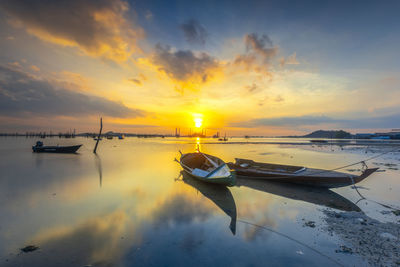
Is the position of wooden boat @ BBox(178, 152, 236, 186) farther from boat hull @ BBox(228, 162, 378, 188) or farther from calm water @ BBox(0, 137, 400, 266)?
boat hull @ BBox(228, 162, 378, 188)

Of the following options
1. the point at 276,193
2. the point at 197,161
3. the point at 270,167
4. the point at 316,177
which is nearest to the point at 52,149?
the point at 197,161

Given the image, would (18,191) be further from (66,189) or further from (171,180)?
(171,180)

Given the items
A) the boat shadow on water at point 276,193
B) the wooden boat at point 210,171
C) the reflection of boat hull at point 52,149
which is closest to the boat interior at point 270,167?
the boat shadow on water at point 276,193

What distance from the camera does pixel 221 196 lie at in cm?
1006

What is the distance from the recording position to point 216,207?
8516 mm

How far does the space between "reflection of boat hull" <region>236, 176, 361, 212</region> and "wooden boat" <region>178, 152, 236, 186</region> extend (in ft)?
9.63

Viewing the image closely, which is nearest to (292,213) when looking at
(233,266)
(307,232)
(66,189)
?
(307,232)

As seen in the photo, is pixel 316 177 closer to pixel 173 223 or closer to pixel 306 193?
pixel 306 193

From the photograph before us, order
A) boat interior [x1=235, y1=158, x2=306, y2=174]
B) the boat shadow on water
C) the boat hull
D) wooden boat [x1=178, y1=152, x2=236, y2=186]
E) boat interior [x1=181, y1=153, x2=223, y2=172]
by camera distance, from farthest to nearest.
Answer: boat interior [x1=181, y1=153, x2=223, y2=172] → boat interior [x1=235, y1=158, x2=306, y2=174] → the boat hull → wooden boat [x1=178, y1=152, x2=236, y2=186] → the boat shadow on water

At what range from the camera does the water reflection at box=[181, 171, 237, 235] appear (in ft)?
25.2

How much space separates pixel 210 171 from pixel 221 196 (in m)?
2.65

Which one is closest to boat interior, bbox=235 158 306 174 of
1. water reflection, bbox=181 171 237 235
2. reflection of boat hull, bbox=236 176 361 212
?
reflection of boat hull, bbox=236 176 361 212

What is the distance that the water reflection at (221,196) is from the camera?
25.2ft

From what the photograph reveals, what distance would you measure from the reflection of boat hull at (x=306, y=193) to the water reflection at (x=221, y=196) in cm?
238
